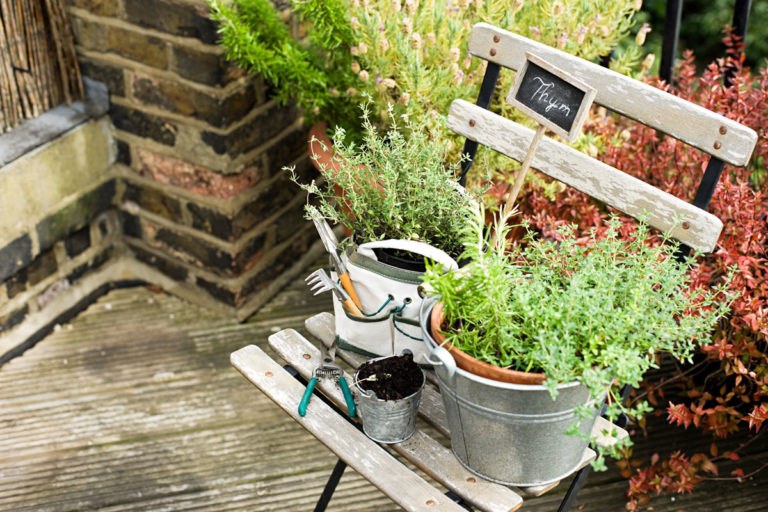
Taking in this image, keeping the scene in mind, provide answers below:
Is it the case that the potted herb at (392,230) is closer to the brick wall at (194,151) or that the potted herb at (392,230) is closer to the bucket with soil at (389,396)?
the bucket with soil at (389,396)

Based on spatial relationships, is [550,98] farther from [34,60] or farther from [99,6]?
[34,60]

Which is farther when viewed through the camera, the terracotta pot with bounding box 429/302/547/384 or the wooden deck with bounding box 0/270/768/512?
the wooden deck with bounding box 0/270/768/512

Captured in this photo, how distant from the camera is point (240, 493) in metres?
2.55

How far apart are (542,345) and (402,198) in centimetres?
59

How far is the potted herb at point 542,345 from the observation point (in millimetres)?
1389

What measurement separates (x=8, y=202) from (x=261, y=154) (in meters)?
0.92

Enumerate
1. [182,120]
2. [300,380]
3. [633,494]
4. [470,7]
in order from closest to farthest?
[300,380]
[633,494]
[470,7]
[182,120]

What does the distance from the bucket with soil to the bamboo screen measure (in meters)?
1.93

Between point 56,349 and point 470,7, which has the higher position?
point 470,7

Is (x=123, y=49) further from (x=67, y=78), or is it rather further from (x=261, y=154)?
(x=261, y=154)

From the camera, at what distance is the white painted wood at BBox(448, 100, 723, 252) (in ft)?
5.85

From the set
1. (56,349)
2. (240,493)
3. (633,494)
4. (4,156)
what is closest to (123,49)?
(4,156)

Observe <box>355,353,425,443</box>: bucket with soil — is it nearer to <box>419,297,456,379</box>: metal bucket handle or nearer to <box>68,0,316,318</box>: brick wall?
<box>419,297,456,379</box>: metal bucket handle

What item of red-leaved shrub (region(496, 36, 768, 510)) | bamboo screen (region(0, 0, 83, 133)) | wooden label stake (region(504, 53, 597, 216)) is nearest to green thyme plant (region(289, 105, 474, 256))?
wooden label stake (region(504, 53, 597, 216))
